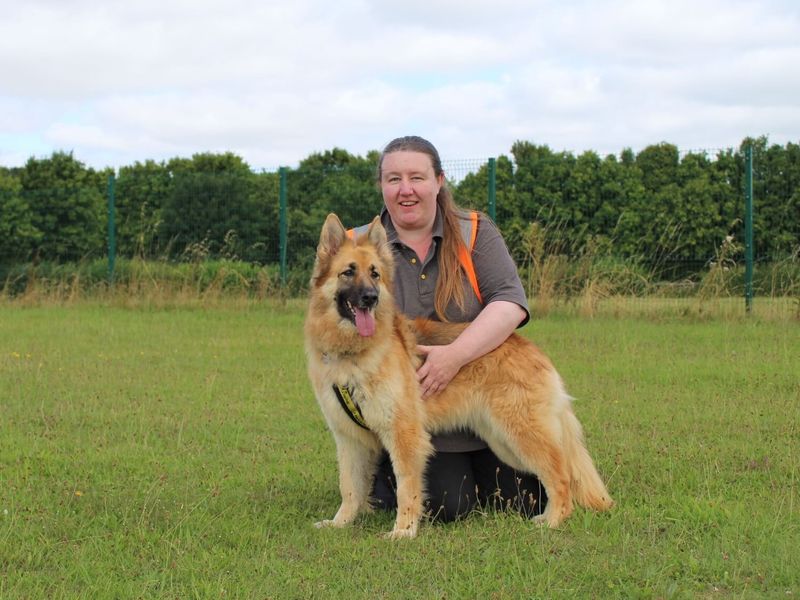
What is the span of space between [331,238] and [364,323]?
1.48 ft

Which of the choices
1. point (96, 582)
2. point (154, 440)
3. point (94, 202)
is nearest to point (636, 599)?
point (96, 582)

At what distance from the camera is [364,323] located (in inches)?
155

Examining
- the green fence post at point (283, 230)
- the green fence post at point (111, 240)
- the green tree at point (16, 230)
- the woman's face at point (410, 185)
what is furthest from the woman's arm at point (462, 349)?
the green tree at point (16, 230)

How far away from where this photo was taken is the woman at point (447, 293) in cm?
426

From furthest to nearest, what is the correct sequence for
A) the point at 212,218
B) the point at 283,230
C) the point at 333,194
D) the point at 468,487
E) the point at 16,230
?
the point at 16,230
the point at 212,218
the point at 333,194
the point at 283,230
the point at 468,487

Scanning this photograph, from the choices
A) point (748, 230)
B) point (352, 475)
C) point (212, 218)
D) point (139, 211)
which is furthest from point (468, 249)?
point (139, 211)

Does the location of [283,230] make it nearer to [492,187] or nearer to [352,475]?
[492,187]

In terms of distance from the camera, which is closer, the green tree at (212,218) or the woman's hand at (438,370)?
the woman's hand at (438,370)

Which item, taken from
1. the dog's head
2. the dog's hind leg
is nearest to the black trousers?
the dog's hind leg

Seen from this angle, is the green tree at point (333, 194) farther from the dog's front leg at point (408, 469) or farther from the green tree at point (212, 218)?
the dog's front leg at point (408, 469)

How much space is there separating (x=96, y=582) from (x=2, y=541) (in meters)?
0.65

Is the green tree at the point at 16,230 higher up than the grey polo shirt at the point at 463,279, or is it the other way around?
the green tree at the point at 16,230

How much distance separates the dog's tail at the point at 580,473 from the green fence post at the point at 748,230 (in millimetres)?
8096

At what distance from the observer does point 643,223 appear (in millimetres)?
13258
